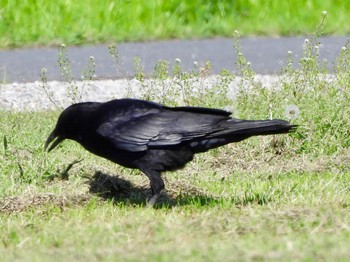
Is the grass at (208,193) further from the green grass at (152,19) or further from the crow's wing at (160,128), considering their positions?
the green grass at (152,19)

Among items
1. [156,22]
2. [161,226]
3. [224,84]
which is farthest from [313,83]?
[156,22]

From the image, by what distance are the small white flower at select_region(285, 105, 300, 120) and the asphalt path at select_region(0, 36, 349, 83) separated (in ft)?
11.1

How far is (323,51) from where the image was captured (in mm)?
11953

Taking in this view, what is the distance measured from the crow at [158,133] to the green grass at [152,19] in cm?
636

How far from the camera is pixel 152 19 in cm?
1344

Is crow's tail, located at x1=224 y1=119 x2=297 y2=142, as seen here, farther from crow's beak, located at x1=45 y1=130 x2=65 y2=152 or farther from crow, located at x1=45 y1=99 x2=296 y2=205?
crow's beak, located at x1=45 y1=130 x2=65 y2=152

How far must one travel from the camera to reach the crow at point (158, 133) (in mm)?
6371

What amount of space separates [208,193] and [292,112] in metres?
1.31

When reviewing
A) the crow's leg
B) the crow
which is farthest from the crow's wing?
the crow's leg

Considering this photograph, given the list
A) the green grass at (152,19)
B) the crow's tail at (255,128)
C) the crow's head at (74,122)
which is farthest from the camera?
the green grass at (152,19)

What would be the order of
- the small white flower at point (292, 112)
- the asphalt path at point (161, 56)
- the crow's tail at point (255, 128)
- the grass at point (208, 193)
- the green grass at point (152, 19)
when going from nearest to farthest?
the grass at point (208, 193)
the crow's tail at point (255, 128)
the small white flower at point (292, 112)
the asphalt path at point (161, 56)
the green grass at point (152, 19)

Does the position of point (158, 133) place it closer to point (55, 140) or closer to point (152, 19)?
point (55, 140)

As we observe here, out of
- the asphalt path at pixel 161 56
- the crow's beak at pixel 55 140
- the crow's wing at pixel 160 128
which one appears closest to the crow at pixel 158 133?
the crow's wing at pixel 160 128

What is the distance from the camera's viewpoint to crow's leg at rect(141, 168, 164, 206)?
20.9 ft
